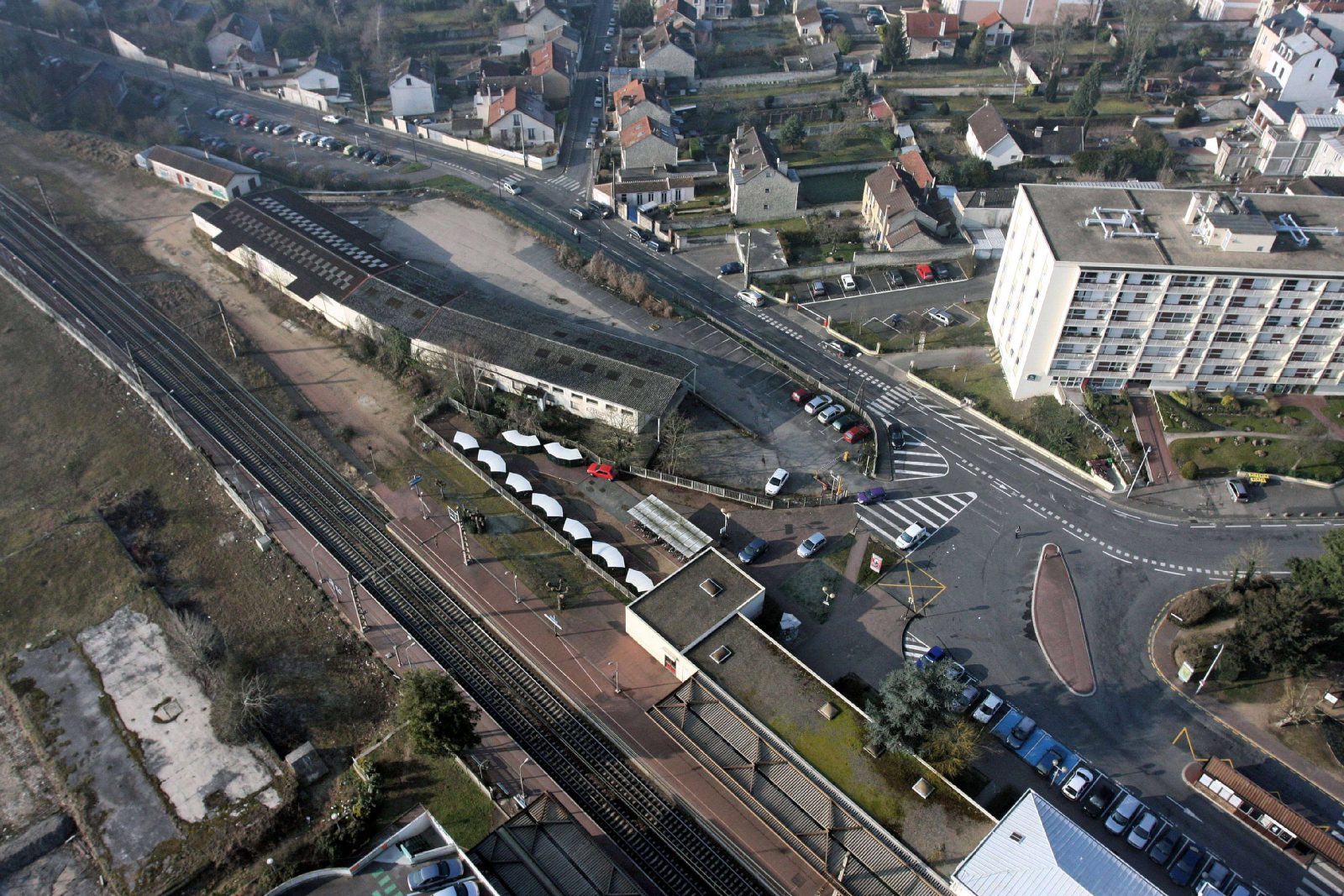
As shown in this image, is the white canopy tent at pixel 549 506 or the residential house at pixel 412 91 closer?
the white canopy tent at pixel 549 506

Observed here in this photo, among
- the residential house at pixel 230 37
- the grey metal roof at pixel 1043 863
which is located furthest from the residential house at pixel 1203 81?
the residential house at pixel 230 37

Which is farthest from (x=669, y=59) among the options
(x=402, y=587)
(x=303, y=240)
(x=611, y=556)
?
(x=402, y=587)

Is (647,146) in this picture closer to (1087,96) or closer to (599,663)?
(1087,96)

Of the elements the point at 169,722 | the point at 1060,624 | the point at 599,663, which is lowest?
the point at 169,722

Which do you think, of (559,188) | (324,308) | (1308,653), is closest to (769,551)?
(1308,653)

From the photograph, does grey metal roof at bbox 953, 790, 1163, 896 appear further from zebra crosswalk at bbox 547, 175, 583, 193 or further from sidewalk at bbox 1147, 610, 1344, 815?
zebra crosswalk at bbox 547, 175, 583, 193

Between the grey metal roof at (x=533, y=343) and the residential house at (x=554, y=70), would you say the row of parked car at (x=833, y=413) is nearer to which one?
the grey metal roof at (x=533, y=343)

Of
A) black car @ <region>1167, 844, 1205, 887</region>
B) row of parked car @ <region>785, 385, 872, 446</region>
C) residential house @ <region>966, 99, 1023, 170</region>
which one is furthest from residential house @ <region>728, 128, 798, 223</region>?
black car @ <region>1167, 844, 1205, 887</region>
